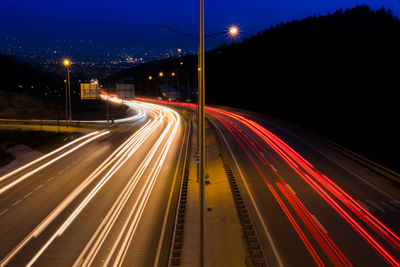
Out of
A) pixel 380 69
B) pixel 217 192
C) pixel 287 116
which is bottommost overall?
pixel 217 192

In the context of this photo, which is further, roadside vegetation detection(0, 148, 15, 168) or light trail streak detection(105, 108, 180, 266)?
roadside vegetation detection(0, 148, 15, 168)

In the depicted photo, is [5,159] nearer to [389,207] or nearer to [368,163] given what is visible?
[389,207]

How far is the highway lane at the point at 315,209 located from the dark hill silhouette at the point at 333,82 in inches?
280

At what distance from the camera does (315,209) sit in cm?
1551

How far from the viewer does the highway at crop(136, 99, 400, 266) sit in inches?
454

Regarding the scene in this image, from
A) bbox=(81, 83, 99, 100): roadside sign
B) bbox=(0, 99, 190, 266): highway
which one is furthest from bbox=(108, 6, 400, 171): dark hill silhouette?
bbox=(81, 83, 99, 100): roadside sign

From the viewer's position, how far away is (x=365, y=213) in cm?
1499

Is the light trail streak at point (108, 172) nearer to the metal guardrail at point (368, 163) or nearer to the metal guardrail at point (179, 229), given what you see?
the metal guardrail at point (179, 229)

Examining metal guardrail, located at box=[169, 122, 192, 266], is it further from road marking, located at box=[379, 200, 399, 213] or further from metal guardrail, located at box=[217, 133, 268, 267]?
road marking, located at box=[379, 200, 399, 213]

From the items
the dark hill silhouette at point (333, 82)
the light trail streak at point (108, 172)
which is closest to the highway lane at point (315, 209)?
the dark hill silhouette at point (333, 82)

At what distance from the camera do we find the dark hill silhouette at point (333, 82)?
3462 centimetres

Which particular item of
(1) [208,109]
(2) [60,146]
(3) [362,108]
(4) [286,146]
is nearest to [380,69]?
(3) [362,108]

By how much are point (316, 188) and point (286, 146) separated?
39.6 ft

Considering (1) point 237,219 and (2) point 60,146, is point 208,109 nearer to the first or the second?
(2) point 60,146
